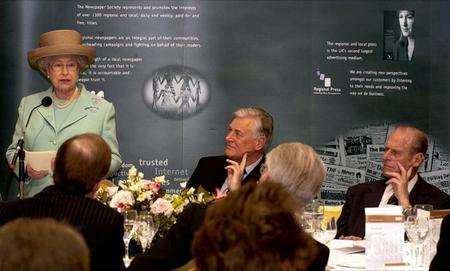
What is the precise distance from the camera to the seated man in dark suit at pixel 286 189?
3.47 metres

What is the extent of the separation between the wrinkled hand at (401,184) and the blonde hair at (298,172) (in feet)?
4.83

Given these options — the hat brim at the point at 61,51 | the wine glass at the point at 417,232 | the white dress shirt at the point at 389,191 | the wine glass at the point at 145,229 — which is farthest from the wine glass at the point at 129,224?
the hat brim at the point at 61,51

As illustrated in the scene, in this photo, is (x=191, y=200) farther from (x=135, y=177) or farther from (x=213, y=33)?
(x=213, y=33)

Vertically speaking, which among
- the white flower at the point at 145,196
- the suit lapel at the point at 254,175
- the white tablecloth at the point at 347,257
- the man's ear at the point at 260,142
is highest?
the man's ear at the point at 260,142

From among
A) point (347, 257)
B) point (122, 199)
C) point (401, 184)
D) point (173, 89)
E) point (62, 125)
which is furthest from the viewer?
point (173, 89)

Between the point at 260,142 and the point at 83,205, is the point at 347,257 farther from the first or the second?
the point at 260,142

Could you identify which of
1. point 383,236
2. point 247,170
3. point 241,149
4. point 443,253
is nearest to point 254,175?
point 247,170

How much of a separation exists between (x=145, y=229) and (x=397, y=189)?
1742mm

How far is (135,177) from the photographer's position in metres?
4.50

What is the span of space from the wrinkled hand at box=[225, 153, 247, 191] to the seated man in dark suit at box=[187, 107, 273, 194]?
0.07 meters

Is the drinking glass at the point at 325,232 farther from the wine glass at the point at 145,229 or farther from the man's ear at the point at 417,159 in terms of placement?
the man's ear at the point at 417,159

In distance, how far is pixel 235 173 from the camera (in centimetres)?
555

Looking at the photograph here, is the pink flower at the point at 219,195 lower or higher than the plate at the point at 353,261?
higher

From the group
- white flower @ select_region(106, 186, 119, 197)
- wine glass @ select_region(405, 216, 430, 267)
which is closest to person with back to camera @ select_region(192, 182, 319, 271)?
wine glass @ select_region(405, 216, 430, 267)
